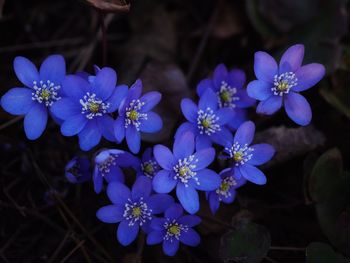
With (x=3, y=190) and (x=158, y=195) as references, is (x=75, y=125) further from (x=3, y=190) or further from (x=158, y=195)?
(x=3, y=190)

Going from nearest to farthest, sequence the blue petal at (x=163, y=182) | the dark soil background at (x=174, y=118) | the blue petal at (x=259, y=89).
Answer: the blue petal at (x=163, y=182)
the blue petal at (x=259, y=89)
the dark soil background at (x=174, y=118)

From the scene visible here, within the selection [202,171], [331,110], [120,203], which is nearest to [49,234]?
[120,203]

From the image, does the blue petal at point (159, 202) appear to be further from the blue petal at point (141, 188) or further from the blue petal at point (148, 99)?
the blue petal at point (148, 99)

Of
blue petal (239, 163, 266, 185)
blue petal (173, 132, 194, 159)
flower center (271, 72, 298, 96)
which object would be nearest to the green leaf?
blue petal (239, 163, 266, 185)

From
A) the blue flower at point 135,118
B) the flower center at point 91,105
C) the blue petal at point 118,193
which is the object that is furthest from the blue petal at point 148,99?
the blue petal at point 118,193

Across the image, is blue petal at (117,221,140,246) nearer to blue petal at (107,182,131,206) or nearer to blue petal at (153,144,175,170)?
blue petal at (107,182,131,206)
